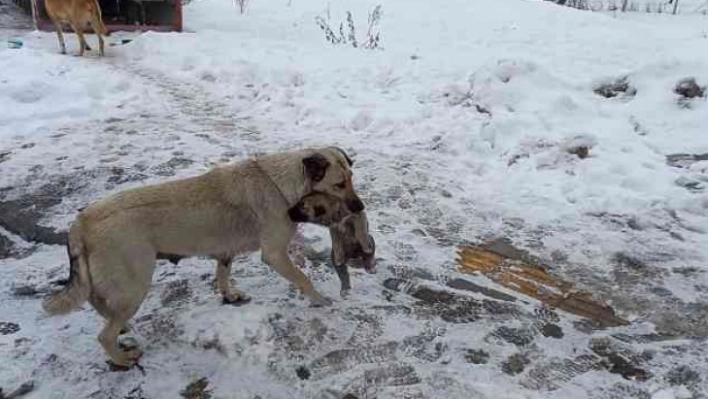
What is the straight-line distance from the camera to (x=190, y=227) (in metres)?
3.43

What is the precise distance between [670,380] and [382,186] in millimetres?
3083

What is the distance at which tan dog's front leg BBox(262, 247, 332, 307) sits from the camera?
3719 millimetres

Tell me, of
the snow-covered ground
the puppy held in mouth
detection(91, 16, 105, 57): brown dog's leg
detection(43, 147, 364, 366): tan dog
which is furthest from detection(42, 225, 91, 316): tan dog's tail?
detection(91, 16, 105, 57): brown dog's leg

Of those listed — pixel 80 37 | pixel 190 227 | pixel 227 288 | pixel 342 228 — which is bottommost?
pixel 227 288

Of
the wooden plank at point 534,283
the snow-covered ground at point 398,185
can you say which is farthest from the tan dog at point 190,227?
the wooden plank at point 534,283

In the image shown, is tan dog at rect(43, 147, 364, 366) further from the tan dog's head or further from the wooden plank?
the wooden plank

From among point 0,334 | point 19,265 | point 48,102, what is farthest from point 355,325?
point 48,102

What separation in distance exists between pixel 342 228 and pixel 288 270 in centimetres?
42

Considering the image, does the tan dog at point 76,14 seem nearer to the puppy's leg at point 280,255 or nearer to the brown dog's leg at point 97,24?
the brown dog's leg at point 97,24

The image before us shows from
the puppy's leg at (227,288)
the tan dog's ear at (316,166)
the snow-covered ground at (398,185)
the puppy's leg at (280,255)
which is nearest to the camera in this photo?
the snow-covered ground at (398,185)

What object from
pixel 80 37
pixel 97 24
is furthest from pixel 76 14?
pixel 80 37

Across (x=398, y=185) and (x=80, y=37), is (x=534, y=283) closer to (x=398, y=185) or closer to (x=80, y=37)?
(x=398, y=185)

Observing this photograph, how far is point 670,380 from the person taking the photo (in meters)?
3.28

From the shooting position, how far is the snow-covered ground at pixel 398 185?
3383mm
